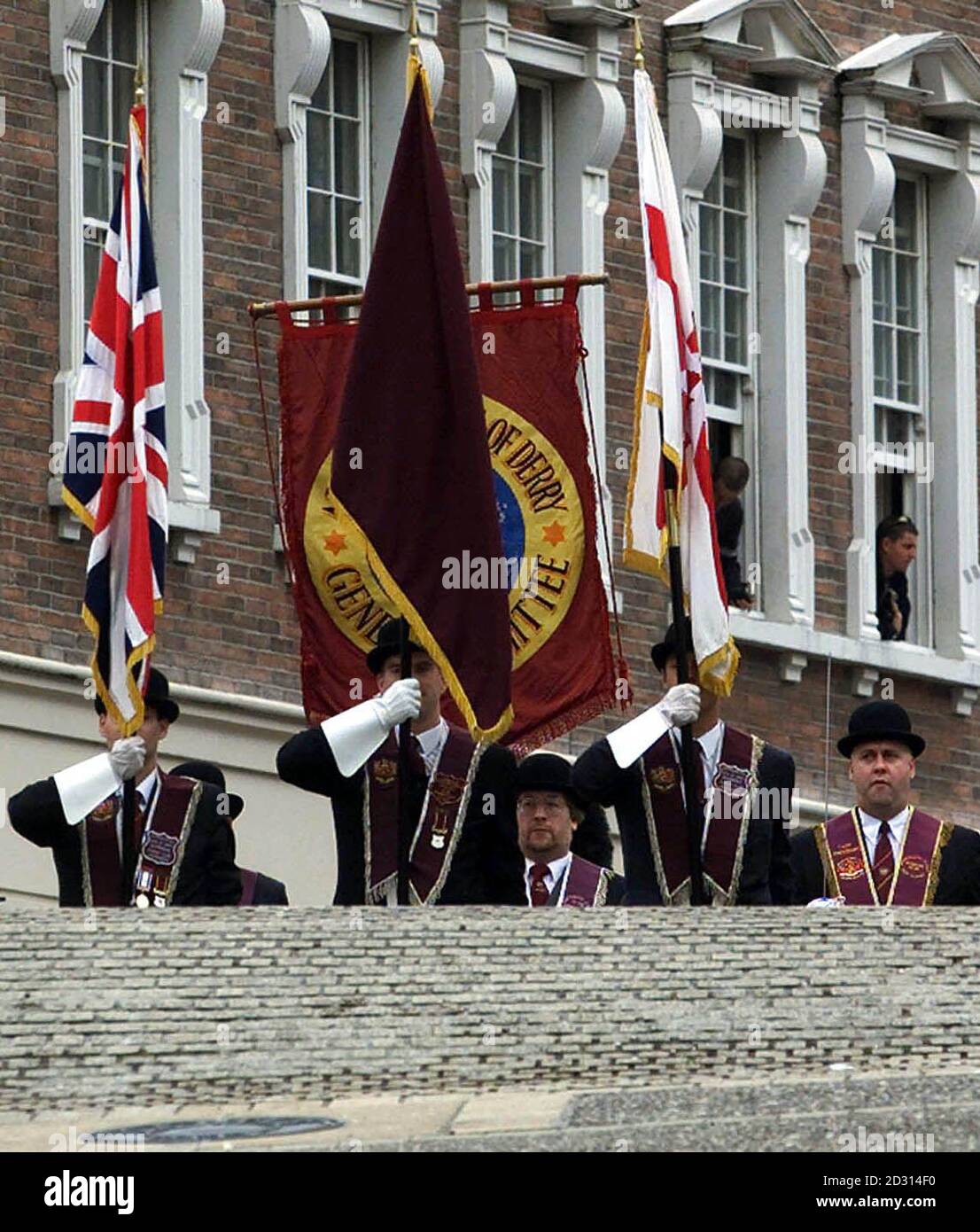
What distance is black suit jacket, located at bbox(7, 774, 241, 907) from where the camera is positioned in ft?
64.5

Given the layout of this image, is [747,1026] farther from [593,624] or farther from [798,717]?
[798,717]

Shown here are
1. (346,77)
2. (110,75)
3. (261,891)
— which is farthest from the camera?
(346,77)

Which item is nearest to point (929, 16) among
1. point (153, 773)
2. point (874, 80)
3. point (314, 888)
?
point (874, 80)

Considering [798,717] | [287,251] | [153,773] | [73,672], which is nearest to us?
[153,773]

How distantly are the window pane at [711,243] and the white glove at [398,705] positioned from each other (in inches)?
486

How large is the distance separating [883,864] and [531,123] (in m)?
11.3

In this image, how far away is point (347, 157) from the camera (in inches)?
1142

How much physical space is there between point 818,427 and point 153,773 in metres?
12.4

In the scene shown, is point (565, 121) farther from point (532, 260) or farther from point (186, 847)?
point (186, 847)

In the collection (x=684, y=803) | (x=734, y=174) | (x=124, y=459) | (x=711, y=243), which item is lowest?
(x=684, y=803)

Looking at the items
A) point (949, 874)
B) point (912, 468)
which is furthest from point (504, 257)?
point (949, 874)

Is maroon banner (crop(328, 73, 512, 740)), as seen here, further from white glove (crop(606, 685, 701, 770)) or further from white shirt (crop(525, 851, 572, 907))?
white shirt (crop(525, 851, 572, 907))

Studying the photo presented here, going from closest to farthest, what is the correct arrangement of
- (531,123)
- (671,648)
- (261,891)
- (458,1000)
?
(458,1000)
(671,648)
(261,891)
(531,123)

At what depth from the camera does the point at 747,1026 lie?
16.8 m
